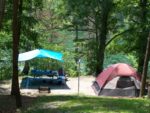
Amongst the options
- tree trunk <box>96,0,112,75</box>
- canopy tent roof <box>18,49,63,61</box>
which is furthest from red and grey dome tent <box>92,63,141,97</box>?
tree trunk <box>96,0,112,75</box>

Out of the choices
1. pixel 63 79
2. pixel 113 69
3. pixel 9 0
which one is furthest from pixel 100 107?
pixel 63 79

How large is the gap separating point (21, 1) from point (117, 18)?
1396 centimetres

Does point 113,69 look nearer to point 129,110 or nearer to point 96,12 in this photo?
point 96,12

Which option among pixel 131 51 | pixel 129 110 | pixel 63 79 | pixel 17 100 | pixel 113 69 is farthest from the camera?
pixel 131 51

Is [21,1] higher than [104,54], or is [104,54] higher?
[21,1]

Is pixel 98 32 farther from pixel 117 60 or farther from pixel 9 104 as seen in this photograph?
pixel 9 104

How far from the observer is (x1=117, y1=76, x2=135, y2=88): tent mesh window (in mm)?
21902

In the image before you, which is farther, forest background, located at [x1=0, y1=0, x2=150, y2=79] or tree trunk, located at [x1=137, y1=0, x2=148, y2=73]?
forest background, located at [x1=0, y1=0, x2=150, y2=79]

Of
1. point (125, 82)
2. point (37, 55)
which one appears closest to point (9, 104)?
point (125, 82)

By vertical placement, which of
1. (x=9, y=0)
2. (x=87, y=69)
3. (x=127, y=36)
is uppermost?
(x=9, y=0)

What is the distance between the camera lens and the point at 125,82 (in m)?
22.1

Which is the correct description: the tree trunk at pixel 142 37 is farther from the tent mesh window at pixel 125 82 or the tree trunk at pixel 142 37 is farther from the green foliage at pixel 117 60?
the green foliage at pixel 117 60

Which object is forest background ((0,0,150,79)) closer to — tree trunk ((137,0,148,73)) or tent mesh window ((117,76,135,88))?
tree trunk ((137,0,148,73))

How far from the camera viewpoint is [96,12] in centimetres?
2981
